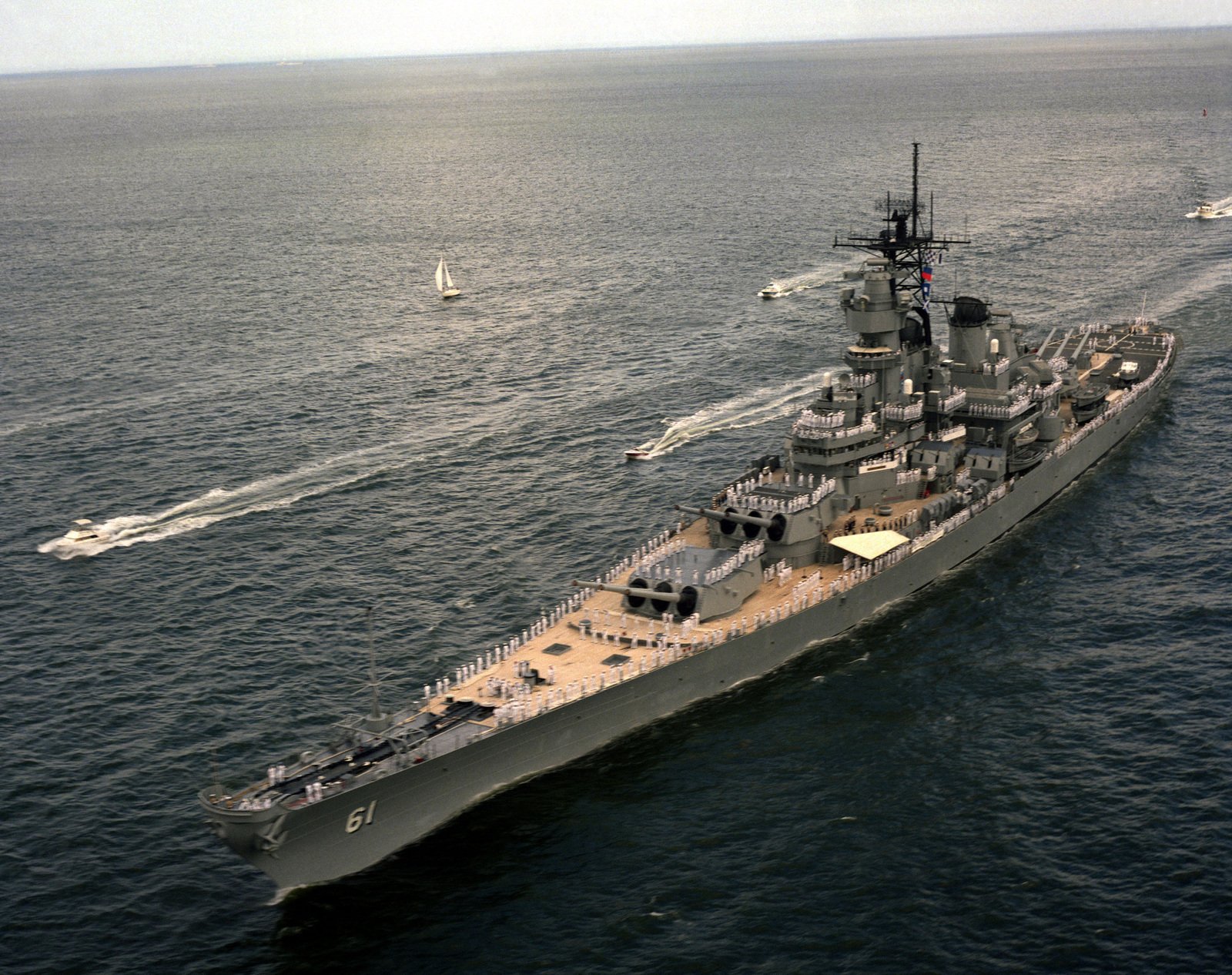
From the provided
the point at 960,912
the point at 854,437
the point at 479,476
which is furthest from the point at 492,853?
the point at 479,476

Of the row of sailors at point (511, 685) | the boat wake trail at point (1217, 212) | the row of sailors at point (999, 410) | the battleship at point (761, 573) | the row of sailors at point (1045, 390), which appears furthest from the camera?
Result: the boat wake trail at point (1217, 212)

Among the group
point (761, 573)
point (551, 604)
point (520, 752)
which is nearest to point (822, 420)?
A: point (761, 573)

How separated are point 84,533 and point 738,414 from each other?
45202 mm

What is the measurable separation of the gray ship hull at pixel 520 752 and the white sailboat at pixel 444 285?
7199 cm

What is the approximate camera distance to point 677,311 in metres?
120

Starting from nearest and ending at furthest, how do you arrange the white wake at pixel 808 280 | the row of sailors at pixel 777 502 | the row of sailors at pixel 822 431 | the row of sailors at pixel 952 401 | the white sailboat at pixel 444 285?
the row of sailors at pixel 777 502, the row of sailors at pixel 822 431, the row of sailors at pixel 952 401, the white wake at pixel 808 280, the white sailboat at pixel 444 285

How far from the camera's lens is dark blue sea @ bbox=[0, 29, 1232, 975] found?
43.3 meters

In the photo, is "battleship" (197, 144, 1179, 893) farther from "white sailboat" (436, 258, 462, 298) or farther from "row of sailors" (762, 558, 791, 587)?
"white sailboat" (436, 258, 462, 298)

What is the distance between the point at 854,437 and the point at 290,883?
1493 inches

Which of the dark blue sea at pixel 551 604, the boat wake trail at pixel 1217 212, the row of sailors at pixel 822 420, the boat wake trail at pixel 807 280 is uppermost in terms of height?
the boat wake trail at pixel 1217 212

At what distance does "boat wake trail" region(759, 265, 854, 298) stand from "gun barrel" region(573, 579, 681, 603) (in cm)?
7052

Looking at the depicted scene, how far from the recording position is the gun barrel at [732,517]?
2477 inches

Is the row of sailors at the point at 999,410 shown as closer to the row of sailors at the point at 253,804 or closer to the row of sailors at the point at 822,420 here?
the row of sailors at the point at 822,420

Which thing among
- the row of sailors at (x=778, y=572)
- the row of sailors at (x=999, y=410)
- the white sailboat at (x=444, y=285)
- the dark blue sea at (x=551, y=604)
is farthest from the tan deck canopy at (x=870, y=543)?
the white sailboat at (x=444, y=285)
